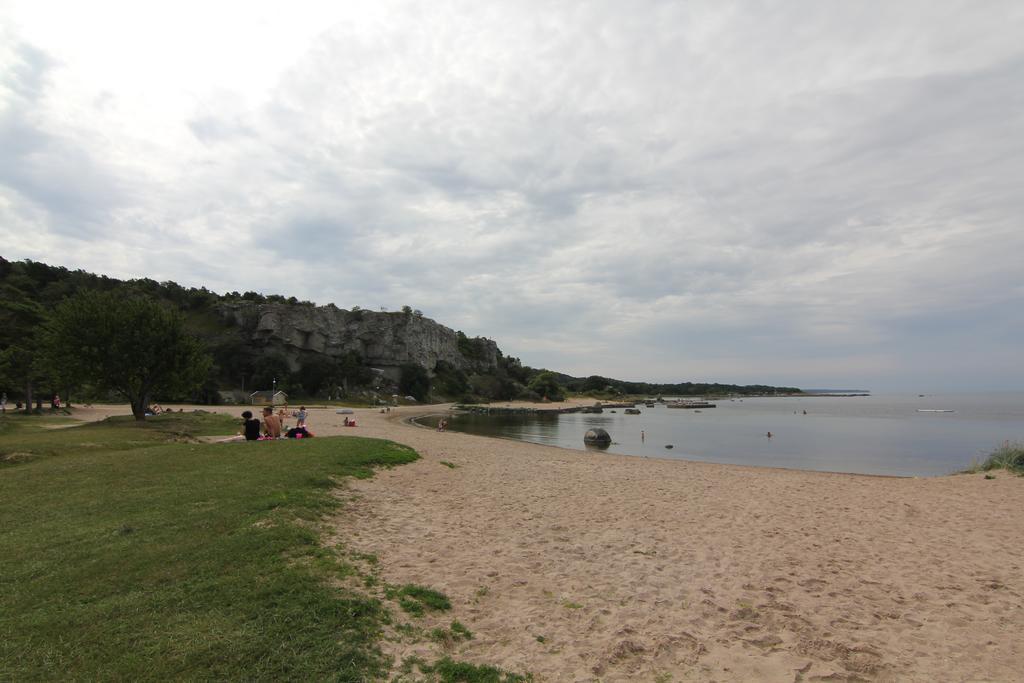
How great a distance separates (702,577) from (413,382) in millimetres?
106987

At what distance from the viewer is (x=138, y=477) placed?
37.4 ft

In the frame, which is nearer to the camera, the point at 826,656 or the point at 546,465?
the point at 826,656

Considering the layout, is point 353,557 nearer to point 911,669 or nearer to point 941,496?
point 911,669

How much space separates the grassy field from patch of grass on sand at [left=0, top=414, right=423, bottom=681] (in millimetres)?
18

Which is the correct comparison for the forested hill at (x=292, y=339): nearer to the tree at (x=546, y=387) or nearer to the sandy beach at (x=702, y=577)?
the tree at (x=546, y=387)

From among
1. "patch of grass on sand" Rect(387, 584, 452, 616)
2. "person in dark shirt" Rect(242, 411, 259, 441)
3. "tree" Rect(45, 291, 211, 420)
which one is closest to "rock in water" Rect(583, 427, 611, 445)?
"person in dark shirt" Rect(242, 411, 259, 441)

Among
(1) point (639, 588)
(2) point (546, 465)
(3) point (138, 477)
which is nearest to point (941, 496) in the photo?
(2) point (546, 465)

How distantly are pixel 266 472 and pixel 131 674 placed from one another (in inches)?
327

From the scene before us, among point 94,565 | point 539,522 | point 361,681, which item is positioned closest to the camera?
point 361,681

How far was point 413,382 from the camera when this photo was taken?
11200 cm

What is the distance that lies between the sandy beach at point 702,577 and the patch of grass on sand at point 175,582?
839mm

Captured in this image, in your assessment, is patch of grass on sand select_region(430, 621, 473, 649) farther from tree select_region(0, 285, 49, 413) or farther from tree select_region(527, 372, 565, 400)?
tree select_region(527, 372, 565, 400)

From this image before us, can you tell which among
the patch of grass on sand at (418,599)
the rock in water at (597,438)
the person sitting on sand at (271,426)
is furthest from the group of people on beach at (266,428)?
the rock in water at (597,438)

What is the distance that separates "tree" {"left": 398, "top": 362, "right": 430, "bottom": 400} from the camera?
11100 centimetres
